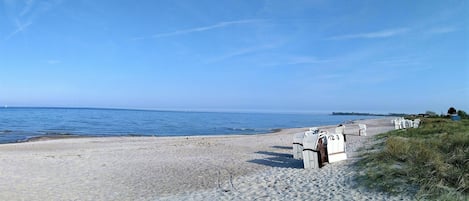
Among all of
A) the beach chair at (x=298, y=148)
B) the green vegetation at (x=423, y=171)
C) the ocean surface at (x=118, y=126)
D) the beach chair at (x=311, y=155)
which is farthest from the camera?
the ocean surface at (x=118, y=126)

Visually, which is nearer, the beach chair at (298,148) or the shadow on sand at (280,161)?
the shadow on sand at (280,161)

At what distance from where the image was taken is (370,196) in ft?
19.2

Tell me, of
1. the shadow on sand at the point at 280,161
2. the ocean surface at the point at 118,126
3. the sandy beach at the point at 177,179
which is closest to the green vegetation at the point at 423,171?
the sandy beach at the point at 177,179

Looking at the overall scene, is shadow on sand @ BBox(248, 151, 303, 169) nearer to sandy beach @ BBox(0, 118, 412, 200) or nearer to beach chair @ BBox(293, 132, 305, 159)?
sandy beach @ BBox(0, 118, 412, 200)

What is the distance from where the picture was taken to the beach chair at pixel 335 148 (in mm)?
9594

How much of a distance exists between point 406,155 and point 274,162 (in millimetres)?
4008

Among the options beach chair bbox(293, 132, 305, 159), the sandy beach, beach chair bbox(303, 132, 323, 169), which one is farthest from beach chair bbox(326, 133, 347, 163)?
beach chair bbox(293, 132, 305, 159)

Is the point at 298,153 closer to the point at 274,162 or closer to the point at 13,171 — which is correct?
the point at 274,162

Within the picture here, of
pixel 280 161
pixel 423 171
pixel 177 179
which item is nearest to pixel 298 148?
pixel 280 161

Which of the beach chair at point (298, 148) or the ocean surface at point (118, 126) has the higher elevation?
the beach chair at point (298, 148)

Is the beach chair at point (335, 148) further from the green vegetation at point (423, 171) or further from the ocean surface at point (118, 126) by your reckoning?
the ocean surface at point (118, 126)

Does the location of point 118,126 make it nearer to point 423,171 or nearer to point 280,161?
point 280,161

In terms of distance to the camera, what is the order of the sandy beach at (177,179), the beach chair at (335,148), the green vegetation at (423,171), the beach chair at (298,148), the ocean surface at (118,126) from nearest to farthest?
the green vegetation at (423,171) → the sandy beach at (177,179) → the beach chair at (335,148) → the beach chair at (298,148) → the ocean surface at (118,126)

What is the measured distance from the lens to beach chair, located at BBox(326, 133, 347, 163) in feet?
31.5
